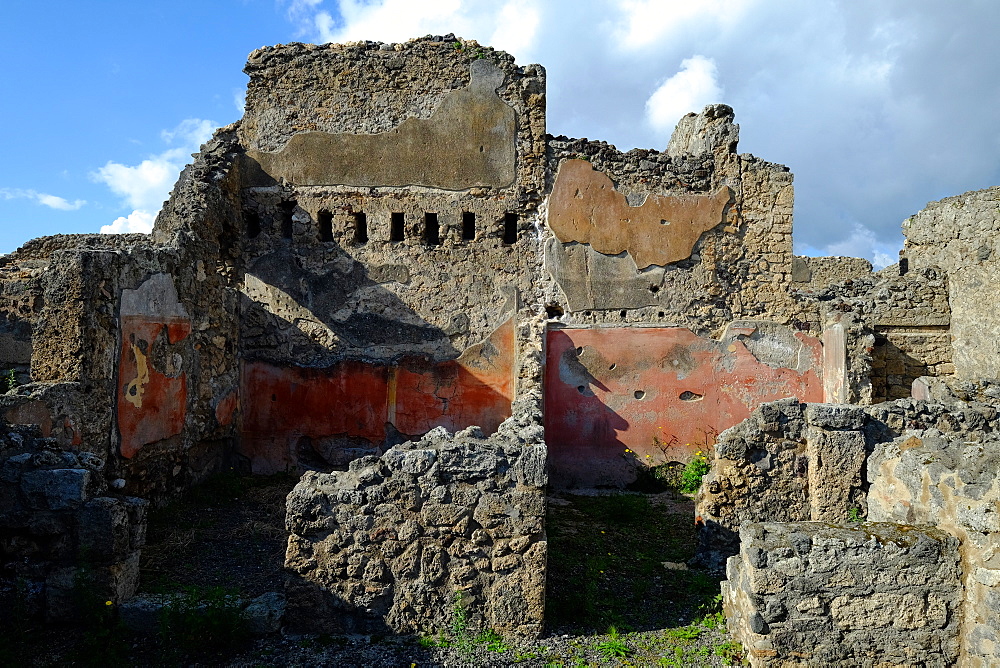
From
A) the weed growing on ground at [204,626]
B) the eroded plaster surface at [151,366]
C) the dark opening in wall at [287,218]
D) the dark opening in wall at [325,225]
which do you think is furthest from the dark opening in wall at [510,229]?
the weed growing on ground at [204,626]

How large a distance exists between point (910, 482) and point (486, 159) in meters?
6.50

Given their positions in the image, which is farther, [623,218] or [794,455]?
[623,218]

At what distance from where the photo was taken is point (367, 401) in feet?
27.7

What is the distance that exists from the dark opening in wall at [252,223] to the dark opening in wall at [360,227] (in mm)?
1325

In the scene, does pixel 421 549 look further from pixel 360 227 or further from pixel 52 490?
pixel 360 227

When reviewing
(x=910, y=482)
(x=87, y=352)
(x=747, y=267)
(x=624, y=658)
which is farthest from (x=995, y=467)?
(x=87, y=352)

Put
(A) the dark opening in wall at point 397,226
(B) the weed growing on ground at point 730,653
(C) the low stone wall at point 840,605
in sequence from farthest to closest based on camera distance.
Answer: (A) the dark opening in wall at point 397,226 → (B) the weed growing on ground at point 730,653 → (C) the low stone wall at point 840,605

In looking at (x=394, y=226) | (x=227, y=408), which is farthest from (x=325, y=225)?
(x=227, y=408)

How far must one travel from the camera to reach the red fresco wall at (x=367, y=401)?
8.44m

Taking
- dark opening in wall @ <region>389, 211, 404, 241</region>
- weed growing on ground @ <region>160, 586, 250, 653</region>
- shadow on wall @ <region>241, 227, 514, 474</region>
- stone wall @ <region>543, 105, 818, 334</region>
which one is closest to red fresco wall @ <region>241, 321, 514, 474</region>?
shadow on wall @ <region>241, 227, 514, 474</region>

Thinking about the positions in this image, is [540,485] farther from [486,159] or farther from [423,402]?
[486,159]

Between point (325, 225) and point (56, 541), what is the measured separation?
5.60 meters

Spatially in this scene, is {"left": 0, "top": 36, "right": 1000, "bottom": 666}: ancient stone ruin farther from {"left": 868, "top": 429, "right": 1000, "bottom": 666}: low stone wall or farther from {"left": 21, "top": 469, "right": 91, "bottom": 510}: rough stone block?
{"left": 868, "top": 429, "right": 1000, "bottom": 666}: low stone wall

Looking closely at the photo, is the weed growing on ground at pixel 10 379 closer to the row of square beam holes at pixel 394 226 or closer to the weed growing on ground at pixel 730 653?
the row of square beam holes at pixel 394 226
